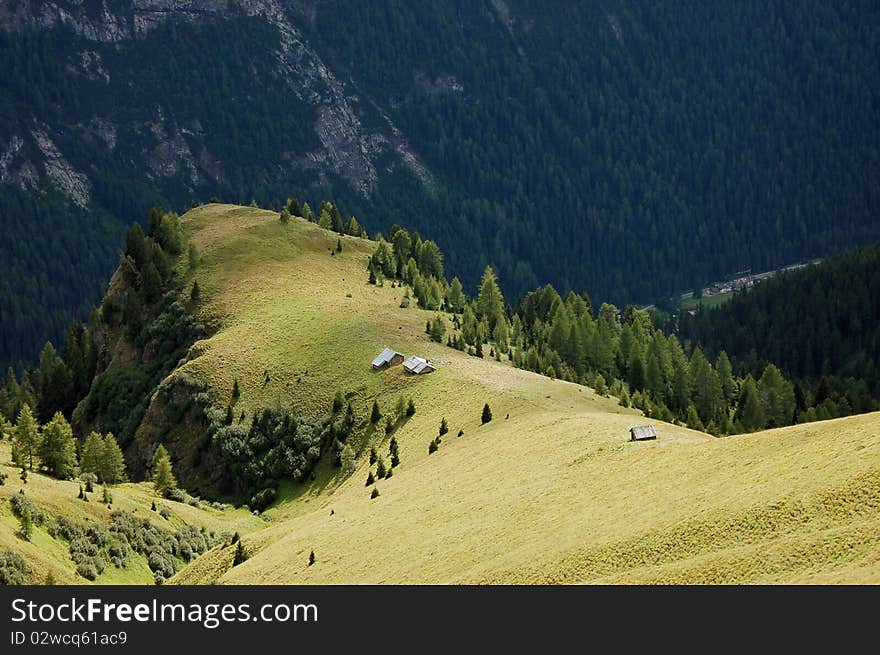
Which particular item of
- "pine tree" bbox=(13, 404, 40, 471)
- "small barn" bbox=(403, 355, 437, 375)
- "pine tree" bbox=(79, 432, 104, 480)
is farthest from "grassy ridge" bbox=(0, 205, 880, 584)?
"pine tree" bbox=(13, 404, 40, 471)

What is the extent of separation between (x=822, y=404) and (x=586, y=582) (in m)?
135

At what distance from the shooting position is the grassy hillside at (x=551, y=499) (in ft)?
241

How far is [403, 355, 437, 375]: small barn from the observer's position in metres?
164

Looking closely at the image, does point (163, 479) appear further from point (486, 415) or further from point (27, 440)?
point (486, 415)

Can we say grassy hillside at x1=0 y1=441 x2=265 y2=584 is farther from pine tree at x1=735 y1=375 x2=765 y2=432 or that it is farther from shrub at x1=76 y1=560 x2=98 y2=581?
pine tree at x1=735 y1=375 x2=765 y2=432

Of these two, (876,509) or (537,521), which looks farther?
(537,521)

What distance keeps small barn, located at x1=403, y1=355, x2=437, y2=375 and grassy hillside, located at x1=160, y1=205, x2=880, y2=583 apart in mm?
1367

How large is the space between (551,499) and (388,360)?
72462mm

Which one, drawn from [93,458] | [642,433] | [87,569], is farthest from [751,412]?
[87,569]

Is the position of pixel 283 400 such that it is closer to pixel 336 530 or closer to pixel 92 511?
pixel 92 511

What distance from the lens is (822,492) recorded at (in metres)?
75.6

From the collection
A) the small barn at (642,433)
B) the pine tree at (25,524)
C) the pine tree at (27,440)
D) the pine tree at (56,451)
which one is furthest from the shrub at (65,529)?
the small barn at (642,433)
